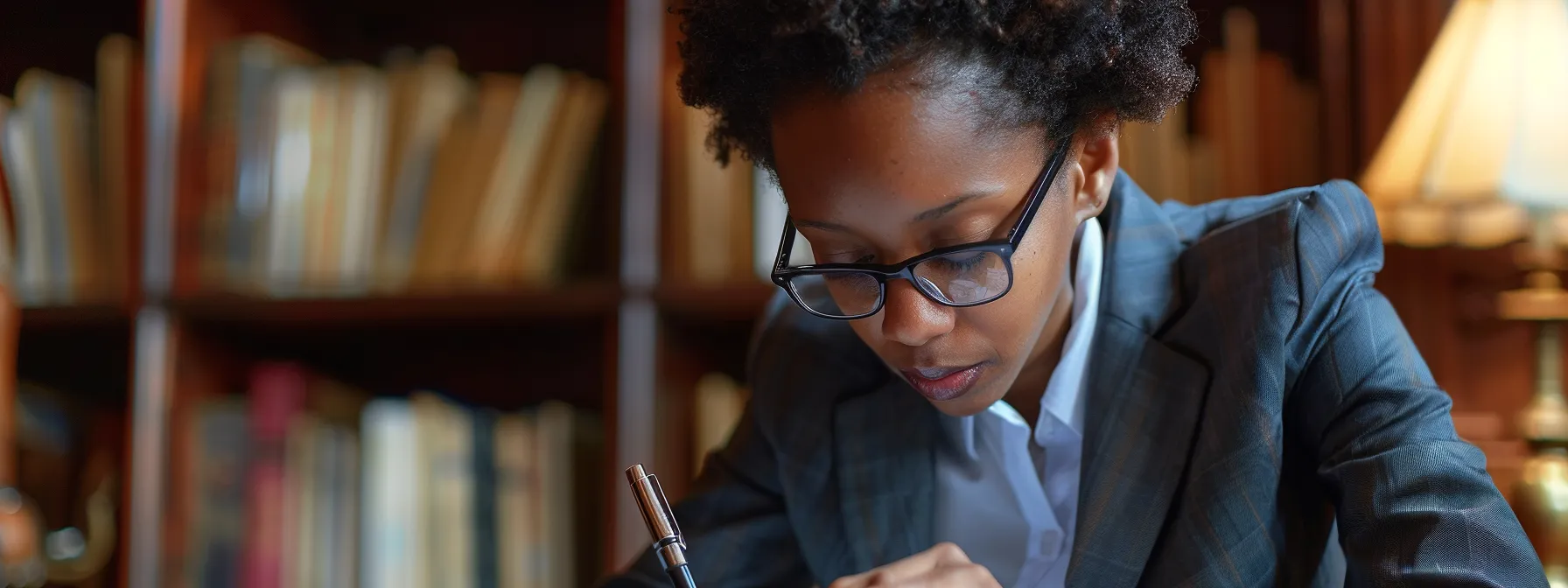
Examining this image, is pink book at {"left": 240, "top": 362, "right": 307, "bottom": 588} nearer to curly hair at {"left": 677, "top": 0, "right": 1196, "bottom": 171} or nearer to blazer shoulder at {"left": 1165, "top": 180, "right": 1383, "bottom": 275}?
curly hair at {"left": 677, "top": 0, "right": 1196, "bottom": 171}

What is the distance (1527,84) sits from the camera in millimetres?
1233

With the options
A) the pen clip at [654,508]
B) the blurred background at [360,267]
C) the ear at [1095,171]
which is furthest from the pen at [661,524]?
the blurred background at [360,267]

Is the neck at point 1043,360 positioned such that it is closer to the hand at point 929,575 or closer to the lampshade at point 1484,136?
the hand at point 929,575

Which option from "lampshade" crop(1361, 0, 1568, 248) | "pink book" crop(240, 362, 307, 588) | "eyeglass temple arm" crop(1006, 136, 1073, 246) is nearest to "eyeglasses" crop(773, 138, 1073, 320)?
"eyeglass temple arm" crop(1006, 136, 1073, 246)

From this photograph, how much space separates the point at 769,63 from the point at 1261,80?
34.8 inches

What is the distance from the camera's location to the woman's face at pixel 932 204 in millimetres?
771

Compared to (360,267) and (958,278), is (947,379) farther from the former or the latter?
(360,267)

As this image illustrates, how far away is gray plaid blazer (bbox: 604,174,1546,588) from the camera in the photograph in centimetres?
75

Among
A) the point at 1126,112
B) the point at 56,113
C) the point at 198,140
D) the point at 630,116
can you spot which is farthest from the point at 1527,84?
the point at 56,113

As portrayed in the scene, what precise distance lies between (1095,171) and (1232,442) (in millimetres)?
199

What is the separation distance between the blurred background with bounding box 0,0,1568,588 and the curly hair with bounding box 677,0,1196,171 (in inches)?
26.4

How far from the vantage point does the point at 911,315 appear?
801 millimetres

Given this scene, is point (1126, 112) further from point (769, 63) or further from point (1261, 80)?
point (1261, 80)

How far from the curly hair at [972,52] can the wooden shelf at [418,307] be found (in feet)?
2.45
